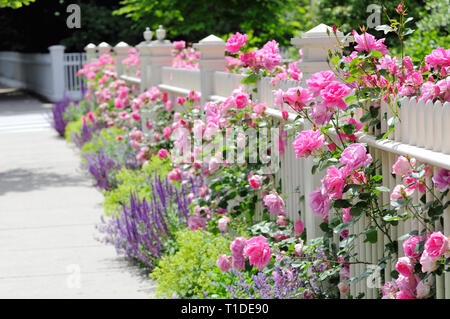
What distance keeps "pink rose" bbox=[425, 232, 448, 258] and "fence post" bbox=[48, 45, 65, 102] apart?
22307mm

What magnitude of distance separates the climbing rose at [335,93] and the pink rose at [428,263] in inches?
44.6

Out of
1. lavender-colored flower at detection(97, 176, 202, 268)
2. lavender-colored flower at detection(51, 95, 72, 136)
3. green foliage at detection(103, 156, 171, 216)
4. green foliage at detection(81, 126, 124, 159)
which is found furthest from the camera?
lavender-colored flower at detection(51, 95, 72, 136)

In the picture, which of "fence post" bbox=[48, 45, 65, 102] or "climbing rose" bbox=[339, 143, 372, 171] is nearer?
"climbing rose" bbox=[339, 143, 372, 171]

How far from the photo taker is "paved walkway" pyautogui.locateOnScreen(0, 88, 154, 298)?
5840 millimetres

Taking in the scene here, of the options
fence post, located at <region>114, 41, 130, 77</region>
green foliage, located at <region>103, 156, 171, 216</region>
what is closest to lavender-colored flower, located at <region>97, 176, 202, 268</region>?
green foliage, located at <region>103, 156, 171, 216</region>

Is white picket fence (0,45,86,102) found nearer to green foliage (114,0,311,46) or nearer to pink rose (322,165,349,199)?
green foliage (114,0,311,46)

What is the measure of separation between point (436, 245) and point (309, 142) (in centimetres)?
112

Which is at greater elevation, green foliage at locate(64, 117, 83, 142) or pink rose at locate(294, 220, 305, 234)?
pink rose at locate(294, 220, 305, 234)

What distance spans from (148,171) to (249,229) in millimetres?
3592

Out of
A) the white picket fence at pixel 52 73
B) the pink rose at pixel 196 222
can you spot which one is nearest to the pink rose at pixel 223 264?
the pink rose at pixel 196 222

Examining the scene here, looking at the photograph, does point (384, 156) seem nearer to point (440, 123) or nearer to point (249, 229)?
point (440, 123)

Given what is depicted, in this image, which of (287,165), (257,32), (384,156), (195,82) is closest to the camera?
(384,156)

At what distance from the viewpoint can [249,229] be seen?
224 inches
